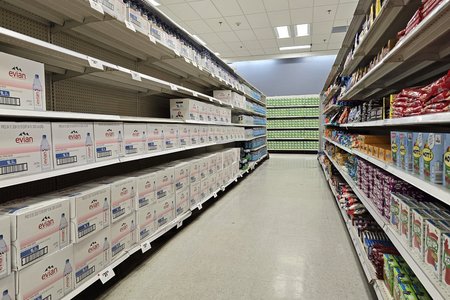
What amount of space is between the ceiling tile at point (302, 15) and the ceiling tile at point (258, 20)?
2.17ft

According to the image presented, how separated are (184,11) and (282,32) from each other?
3.02 meters

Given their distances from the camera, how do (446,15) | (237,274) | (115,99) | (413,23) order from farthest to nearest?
(115,99) → (237,274) → (413,23) → (446,15)

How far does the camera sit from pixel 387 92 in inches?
117

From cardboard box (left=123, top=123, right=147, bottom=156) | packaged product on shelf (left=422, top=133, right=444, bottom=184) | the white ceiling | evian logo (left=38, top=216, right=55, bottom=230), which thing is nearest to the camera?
packaged product on shelf (left=422, top=133, right=444, bottom=184)

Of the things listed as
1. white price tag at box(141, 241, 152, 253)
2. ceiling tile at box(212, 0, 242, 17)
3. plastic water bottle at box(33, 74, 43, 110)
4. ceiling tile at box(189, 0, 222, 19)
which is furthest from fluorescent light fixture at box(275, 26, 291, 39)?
plastic water bottle at box(33, 74, 43, 110)

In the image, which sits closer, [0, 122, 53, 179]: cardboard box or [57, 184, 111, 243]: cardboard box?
[0, 122, 53, 179]: cardboard box

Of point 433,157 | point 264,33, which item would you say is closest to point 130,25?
point 433,157

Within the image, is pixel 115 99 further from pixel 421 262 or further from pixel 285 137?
pixel 285 137

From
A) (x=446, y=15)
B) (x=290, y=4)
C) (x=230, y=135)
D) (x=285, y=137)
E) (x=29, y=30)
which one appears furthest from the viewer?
(x=285, y=137)

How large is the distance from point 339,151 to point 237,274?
3.23 metres

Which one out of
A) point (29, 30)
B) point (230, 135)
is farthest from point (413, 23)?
point (230, 135)

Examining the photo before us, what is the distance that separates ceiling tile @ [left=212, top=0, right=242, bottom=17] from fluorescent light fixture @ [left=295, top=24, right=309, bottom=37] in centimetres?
192

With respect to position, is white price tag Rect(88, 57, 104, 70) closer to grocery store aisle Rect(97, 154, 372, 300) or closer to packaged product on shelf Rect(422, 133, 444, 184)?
grocery store aisle Rect(97, 154, 372, 300)

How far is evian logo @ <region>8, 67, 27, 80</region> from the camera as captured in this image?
126 centimetres
